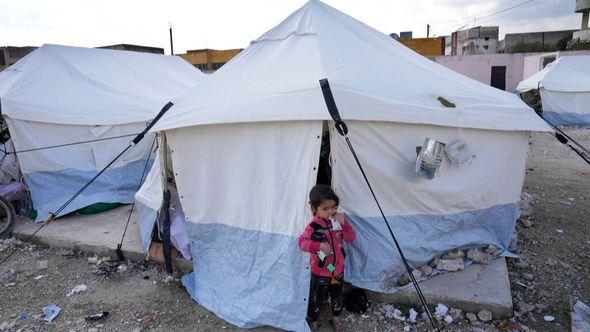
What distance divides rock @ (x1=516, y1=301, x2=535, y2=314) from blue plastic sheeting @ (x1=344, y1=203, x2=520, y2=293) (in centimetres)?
68

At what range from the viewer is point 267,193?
3.70 m

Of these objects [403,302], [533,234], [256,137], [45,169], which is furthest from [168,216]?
[533,234]

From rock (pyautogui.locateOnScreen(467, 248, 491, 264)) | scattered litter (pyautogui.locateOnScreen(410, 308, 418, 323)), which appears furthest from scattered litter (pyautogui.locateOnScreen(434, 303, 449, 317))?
rock (pyautogui.locateOnScreen(467, 248, 491, 264))

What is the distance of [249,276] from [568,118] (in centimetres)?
1425

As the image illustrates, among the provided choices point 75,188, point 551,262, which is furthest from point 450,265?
point 75,188

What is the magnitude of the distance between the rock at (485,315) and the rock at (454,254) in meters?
0.64

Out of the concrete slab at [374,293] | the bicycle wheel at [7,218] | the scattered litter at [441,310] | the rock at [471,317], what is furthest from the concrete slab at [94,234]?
the rock at [471,317]

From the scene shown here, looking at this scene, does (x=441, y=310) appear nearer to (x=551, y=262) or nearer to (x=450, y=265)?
(x=450, y=265)

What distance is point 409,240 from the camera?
379 centimetres

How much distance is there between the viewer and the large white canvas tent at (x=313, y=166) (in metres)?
3.53

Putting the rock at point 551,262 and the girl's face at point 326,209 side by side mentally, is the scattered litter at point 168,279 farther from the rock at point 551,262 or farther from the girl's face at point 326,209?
the rock at point 551,262

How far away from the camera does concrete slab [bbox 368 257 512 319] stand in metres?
3.39

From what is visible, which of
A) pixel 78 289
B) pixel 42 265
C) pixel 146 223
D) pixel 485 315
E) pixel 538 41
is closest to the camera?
pixel 485 315

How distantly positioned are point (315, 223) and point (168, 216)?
192 centimetres
